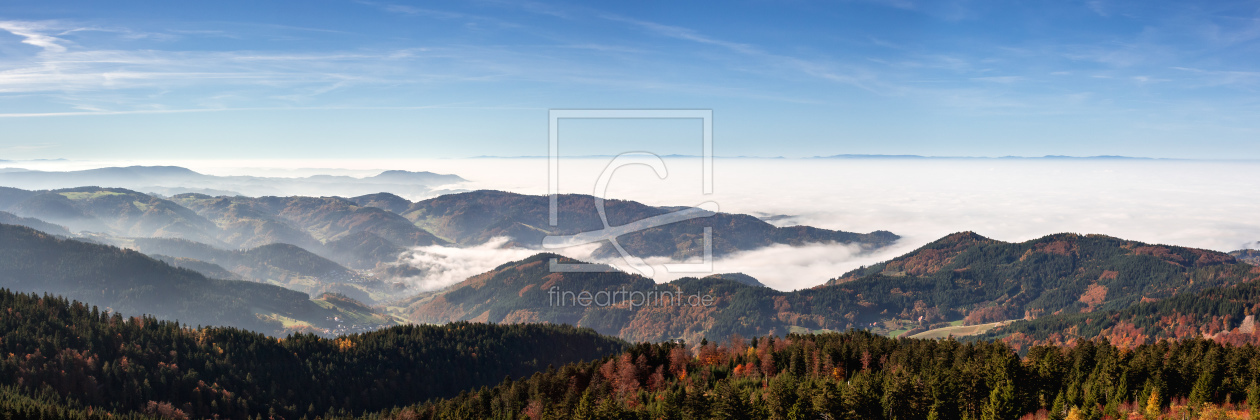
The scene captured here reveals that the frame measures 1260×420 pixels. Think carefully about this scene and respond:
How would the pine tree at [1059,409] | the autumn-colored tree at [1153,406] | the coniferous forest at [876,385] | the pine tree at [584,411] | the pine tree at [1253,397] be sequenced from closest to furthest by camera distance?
the pine tree at [1059,409]
the autumn-colored tree at [1153,406]
the pine tree at [1253,397]
the coniferous forest at [876,385]
the pine tree at [584,411]

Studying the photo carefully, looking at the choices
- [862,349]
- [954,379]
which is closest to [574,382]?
[862,349]

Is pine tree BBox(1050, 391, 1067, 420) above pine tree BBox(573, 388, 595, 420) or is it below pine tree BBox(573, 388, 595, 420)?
above

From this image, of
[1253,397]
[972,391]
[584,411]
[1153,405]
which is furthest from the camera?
[584,411]

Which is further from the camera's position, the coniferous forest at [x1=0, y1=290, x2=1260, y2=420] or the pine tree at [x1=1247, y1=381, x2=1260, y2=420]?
the coniferous forest at [x1=0, y1=290, x2=1260, y2=420]

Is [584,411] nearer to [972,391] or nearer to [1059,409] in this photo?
[972,391]

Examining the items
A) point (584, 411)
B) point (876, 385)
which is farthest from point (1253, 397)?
point (584, 411)

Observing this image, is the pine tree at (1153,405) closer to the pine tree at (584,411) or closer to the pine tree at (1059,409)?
the pine tree at (1059,409)

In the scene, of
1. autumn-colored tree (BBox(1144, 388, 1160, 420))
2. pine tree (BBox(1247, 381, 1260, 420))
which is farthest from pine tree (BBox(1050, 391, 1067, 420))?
pine tree (BBox(1247, 381, 1260, 420))

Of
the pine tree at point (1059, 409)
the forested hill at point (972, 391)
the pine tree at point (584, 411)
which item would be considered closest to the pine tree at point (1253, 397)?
the forested hill at point (972, 391)

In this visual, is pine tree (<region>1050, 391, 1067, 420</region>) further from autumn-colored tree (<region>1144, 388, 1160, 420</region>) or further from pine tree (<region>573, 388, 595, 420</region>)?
pine tree (<region>573, 388, 595, 420</region>)

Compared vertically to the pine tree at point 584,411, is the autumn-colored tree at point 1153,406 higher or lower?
higher

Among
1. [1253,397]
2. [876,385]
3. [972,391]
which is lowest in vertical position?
[876,385]

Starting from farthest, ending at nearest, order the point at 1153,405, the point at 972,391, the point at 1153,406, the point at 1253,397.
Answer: the point at 972,391
the point at 1153,405
the point at 1153,406
the point at 1253,397
